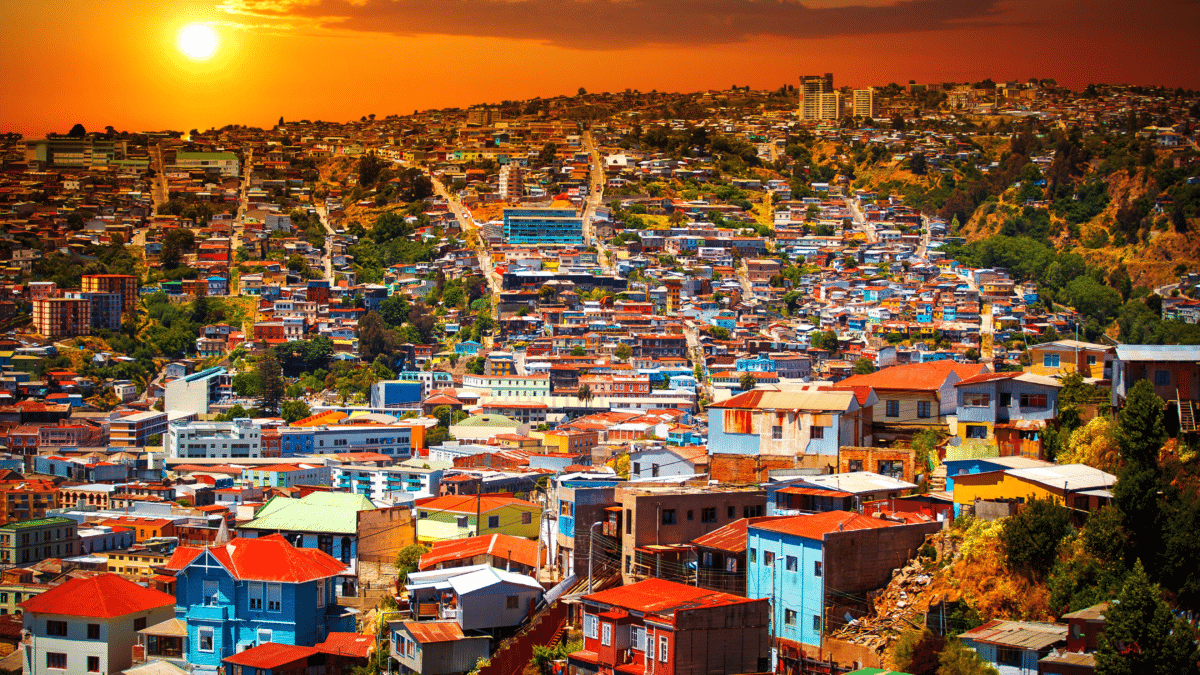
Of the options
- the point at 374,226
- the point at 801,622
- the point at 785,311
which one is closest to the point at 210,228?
the point at 374,226

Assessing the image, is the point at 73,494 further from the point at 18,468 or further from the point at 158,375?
the point at 158,375

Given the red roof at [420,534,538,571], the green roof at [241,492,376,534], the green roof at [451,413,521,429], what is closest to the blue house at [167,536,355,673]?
the red roof at [420,534,538,571]

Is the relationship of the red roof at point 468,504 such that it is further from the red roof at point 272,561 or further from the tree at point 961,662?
the tree at point 961,662

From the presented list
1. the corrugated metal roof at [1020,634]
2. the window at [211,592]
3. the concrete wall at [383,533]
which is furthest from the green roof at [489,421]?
the corrugated metal roof at [1020,634]

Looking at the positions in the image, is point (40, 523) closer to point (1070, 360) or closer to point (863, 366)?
point (1070, 360)

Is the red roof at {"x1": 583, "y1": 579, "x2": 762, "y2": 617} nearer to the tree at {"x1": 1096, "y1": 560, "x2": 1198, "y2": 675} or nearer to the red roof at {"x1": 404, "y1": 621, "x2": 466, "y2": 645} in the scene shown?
the red roof at {"x1": 404, "y1": 621, "x2": 466, "y2": 645}
